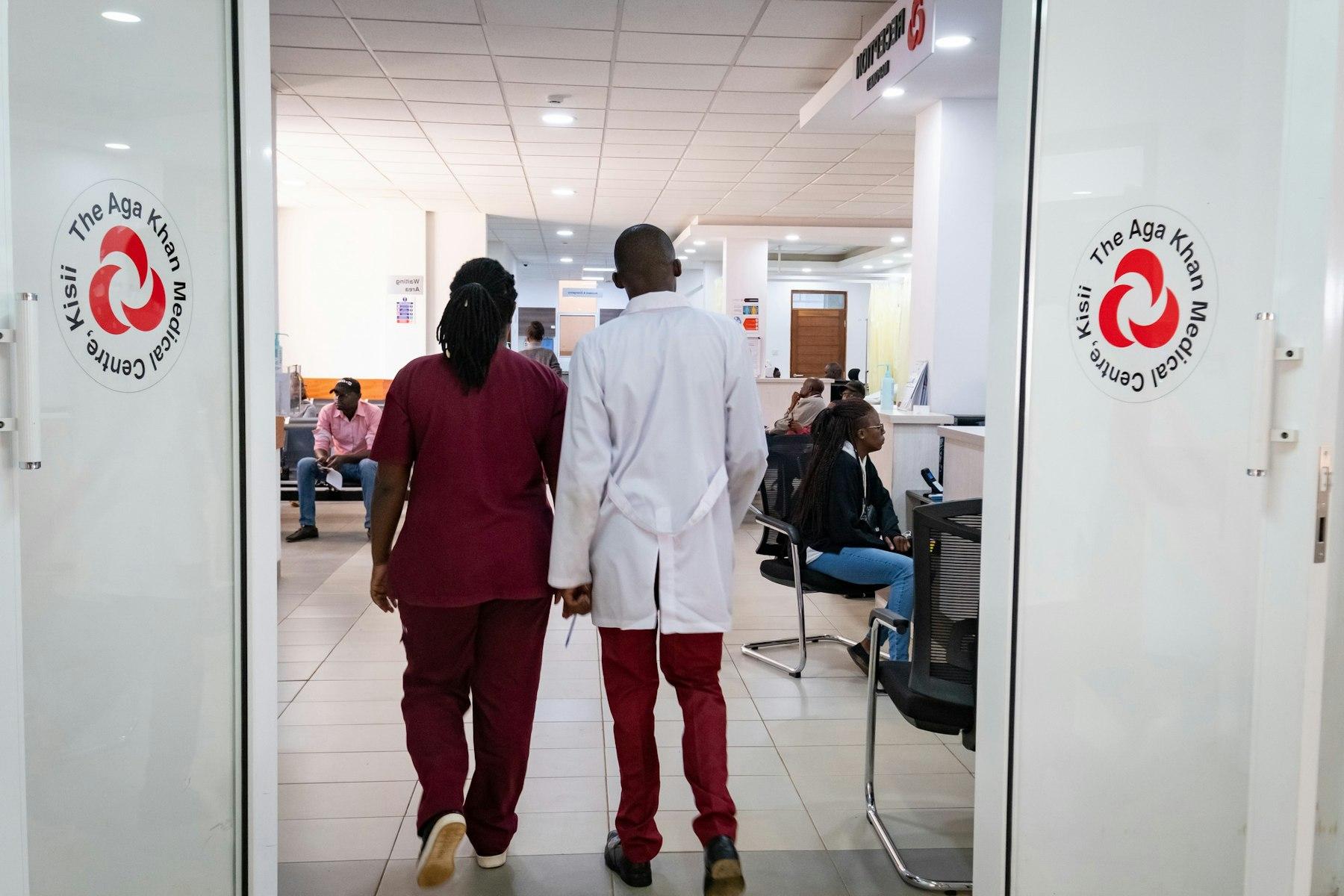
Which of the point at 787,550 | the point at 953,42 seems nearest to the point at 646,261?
the point at 787,550

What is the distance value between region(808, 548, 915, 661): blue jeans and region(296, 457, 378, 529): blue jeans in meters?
4.39

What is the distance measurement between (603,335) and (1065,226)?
1004mm

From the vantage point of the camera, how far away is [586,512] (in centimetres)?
230

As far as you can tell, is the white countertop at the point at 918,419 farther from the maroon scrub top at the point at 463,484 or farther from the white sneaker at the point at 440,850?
the white sneaker at the point at 440,850

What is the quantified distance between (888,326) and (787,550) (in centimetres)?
1500

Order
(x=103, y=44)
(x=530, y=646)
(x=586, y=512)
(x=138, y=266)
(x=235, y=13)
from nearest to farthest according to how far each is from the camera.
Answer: (x=103, y=44), (x=138, y=266), (x=235, y=13), (x=586, y=512), (x=530, y=646)

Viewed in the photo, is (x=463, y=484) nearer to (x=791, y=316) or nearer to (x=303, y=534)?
(x=303, y=534)

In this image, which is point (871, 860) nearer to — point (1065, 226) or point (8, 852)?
point (1065, 226)

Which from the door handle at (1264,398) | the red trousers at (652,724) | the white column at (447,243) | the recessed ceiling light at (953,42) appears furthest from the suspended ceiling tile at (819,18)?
the white column at (447,243)

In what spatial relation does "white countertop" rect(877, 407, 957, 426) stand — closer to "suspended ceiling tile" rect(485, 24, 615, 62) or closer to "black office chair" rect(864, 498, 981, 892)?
"suspended ceiling tile" rect(485, 24, 615, 62)

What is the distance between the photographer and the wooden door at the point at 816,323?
63.8 ft

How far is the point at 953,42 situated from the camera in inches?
186

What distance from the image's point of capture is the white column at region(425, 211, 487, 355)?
1191 centimetres

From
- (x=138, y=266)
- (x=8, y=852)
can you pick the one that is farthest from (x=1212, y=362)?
(x=8, y=852)
